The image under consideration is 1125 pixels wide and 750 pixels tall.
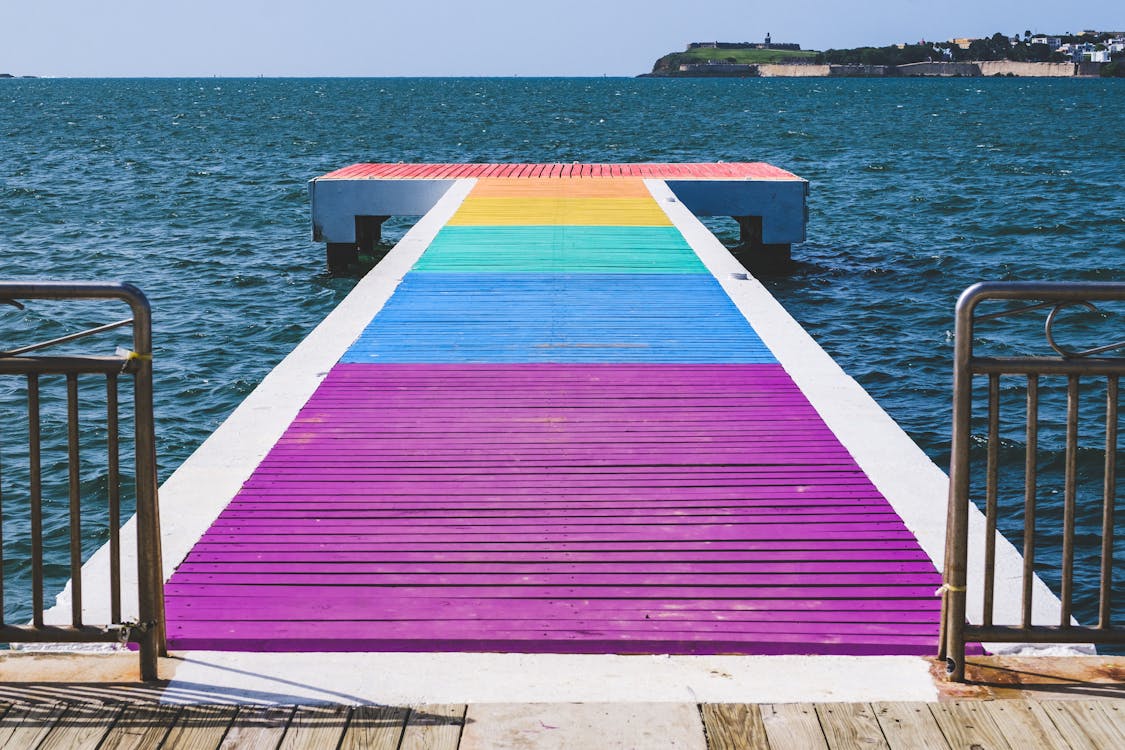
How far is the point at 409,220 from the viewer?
2786cm

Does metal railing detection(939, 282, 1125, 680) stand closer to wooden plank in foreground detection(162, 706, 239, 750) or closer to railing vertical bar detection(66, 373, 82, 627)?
wooden plank in foreground detection(162, 706, 239, 750)

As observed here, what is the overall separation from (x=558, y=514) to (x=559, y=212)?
35.3 feet

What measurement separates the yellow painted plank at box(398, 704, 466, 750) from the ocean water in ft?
9.84

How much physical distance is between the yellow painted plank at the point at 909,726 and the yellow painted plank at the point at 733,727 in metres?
0.35

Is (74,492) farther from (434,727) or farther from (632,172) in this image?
(632,172)

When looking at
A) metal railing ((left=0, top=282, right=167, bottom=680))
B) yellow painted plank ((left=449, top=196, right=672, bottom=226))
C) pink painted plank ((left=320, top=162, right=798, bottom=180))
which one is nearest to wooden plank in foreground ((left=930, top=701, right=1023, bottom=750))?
metal railing ((left=0, top=282, right=167, bottom=680))

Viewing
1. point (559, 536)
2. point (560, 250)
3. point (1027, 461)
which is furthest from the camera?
point (560, 250)

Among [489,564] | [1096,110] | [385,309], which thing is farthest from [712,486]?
[1096,110]

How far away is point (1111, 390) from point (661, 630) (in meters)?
1.65

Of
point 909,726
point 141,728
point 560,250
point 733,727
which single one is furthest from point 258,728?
point 560,250

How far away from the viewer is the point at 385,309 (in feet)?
33.6

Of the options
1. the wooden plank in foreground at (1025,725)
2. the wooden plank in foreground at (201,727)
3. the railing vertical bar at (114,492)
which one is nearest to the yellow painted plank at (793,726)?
the wooden plank in foreground at (1025,725)

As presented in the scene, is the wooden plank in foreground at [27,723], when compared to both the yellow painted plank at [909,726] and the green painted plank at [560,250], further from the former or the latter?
the green painted plank at [560,250]

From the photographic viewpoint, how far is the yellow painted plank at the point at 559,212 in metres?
15.2
